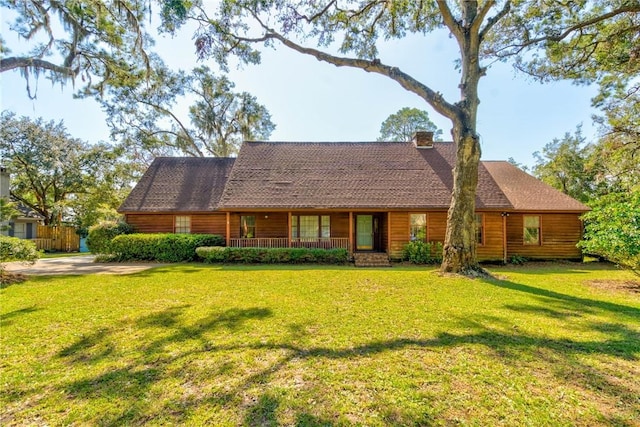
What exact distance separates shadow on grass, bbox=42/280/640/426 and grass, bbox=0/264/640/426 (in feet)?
0.06

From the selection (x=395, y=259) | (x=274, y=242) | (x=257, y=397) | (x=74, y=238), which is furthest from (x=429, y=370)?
(x=74, y=238)

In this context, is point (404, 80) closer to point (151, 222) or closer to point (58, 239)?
point (151, 222)

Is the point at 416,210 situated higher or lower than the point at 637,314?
higher

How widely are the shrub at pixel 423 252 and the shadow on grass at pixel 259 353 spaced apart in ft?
22.8

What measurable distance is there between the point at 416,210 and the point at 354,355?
1079 centimetres

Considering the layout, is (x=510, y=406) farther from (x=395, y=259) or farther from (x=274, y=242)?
(x=274, y=242)

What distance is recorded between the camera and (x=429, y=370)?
3441 millimetres

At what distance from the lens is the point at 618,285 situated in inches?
330

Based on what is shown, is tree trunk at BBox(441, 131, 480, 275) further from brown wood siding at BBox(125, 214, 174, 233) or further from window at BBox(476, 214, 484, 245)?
brown wood siding at BBox(125, 214, 174, 233)

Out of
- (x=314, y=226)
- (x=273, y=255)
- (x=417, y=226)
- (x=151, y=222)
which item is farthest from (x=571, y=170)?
(x=151, y=222)

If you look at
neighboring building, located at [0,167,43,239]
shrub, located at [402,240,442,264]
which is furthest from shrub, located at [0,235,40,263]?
neighboring building, located at [0,167,43,239]

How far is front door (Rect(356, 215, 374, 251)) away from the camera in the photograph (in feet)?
49.4

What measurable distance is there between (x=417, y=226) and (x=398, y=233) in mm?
1051

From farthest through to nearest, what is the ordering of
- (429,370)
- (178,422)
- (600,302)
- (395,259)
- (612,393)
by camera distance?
1. (395,259)
2. (600,302)
3. (429,370)
4. (612,393)
5. (178,422)
